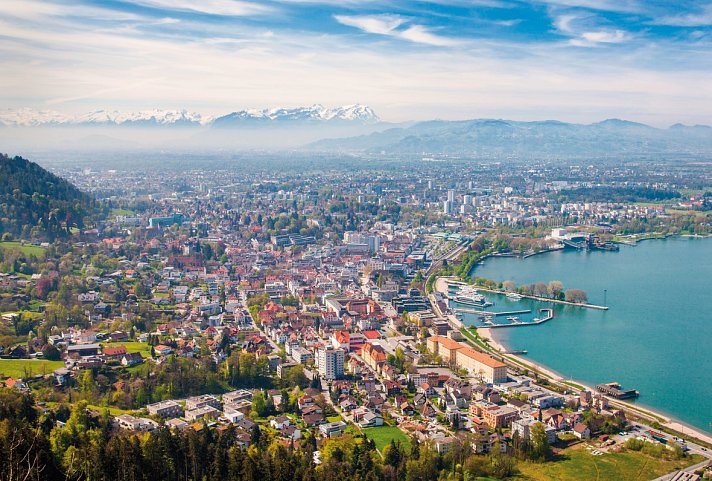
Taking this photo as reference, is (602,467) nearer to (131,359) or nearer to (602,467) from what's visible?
(602,467)

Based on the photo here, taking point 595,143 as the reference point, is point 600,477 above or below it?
below

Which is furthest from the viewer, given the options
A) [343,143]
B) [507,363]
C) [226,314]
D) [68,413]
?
[343,143]

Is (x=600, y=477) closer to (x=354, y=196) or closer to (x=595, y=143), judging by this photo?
(x=354, y=196)

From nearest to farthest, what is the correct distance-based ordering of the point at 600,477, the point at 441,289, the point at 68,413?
the point at 600,477 → the point at 68,413 → the point at 441,289

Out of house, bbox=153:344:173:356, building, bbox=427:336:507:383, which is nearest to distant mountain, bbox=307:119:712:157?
building, bbox=427:336:507:383

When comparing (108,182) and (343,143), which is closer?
(108,182)

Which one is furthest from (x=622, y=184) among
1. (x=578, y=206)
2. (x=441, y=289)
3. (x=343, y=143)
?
(x=343, y=143)

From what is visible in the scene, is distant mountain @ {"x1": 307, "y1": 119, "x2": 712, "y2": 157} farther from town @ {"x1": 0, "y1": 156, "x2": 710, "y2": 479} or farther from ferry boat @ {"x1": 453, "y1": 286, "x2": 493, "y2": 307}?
ferry boat @ {"x1": 453, "y1": 286, "x2": 493, "y2": 307}

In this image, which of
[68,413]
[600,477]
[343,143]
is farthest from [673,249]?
[343,143]

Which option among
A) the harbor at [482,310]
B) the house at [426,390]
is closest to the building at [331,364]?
the house at [426,390]

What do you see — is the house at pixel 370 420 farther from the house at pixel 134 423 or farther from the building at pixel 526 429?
the house at pixel 134 423
